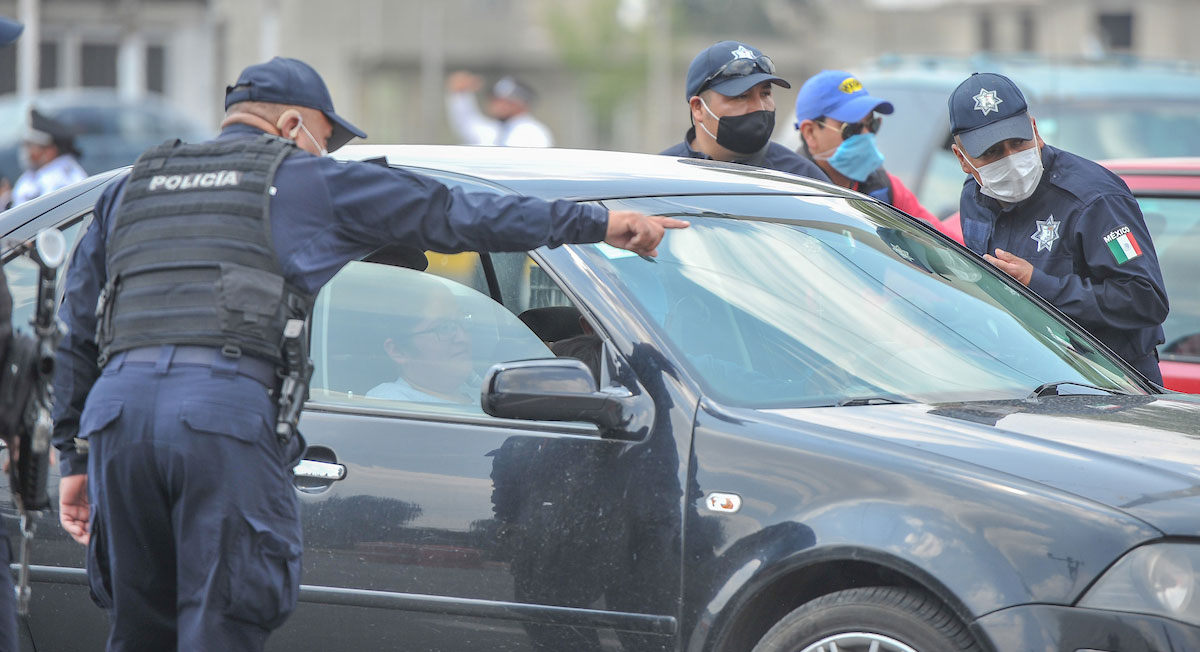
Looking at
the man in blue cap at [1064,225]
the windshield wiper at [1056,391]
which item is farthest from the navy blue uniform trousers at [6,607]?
the man in blue cap at [1064,225]

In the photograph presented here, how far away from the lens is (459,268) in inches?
158

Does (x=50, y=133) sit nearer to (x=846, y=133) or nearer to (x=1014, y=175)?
(x=846, y=133)

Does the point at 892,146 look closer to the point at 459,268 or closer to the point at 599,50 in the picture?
the point at 459,268

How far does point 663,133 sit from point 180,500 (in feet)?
164

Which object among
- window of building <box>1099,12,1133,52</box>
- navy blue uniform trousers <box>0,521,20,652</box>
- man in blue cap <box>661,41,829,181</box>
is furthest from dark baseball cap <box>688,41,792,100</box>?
window of building <box>1099,12,1133,52</box>

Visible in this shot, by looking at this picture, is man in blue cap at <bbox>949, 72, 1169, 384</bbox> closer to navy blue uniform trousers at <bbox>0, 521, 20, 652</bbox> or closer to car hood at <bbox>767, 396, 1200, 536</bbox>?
car hood at <bbox>767, 396, 1200, 536</bbox>

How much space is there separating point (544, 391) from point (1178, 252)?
Answer: 10.4 ft

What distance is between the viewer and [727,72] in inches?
225

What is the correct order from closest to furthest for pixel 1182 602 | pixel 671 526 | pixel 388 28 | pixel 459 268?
pixel 1182 602
pixel 671 526
pixel 459 268
pixel 388 28

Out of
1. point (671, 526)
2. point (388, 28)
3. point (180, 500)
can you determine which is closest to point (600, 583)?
point (671, 526)

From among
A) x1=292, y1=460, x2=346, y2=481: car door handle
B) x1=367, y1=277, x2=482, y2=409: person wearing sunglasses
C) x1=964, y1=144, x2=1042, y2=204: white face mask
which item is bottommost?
x1=292, y1=460, x2=346, y2=481: car door handle

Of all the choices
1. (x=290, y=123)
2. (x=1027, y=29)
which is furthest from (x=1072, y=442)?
(x=1027, y=29)

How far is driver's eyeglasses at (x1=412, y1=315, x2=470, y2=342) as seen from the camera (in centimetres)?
391

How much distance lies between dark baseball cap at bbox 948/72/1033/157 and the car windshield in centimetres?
56
